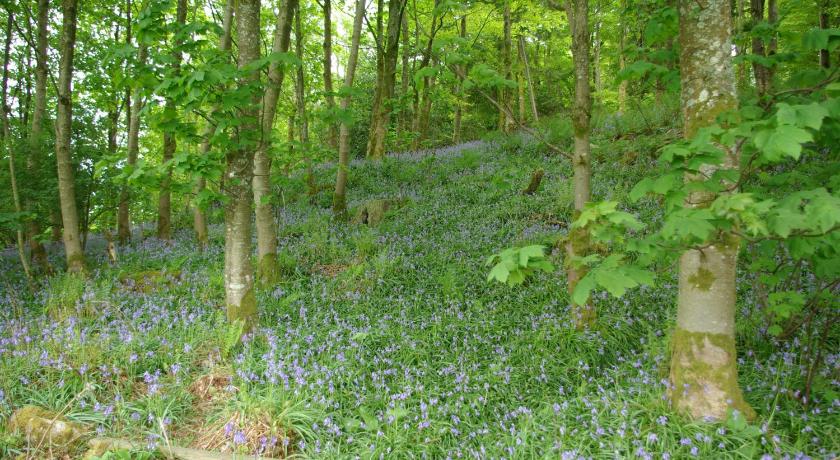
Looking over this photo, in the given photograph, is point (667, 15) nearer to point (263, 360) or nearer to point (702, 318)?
point (702, 318)

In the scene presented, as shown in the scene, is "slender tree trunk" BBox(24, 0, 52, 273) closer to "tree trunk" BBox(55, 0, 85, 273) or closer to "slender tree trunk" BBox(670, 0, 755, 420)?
"tree trunk" BBox(55, 0, 85, 273)

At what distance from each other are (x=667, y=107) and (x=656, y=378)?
1157 centimetres

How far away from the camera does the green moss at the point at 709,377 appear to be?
3.01m

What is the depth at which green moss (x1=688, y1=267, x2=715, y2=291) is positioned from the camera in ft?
9.59

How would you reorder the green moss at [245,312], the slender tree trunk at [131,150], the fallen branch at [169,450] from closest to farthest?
the fallen branch at [169,450]
the green moss at [245,312]
the slender tree trunk at [131,150]

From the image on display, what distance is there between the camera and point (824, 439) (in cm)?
291

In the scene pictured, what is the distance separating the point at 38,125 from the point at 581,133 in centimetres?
931

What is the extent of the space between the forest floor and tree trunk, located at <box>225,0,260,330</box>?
320 mm

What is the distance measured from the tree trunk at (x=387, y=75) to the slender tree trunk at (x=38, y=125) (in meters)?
6.30

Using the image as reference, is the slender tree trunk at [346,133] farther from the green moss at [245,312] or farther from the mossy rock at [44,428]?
the mossy rock at [44,428]

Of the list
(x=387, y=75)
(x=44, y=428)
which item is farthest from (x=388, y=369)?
(x=387, y=75)

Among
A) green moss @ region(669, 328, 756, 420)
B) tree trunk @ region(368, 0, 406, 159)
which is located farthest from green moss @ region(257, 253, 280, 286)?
green moss @ region(669, 328, 756, 420)

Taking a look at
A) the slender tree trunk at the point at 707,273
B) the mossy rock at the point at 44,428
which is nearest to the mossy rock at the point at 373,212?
the mossy rock at the point at 44,428

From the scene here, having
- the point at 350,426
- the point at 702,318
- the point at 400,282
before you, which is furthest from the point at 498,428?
the point at 400,282
